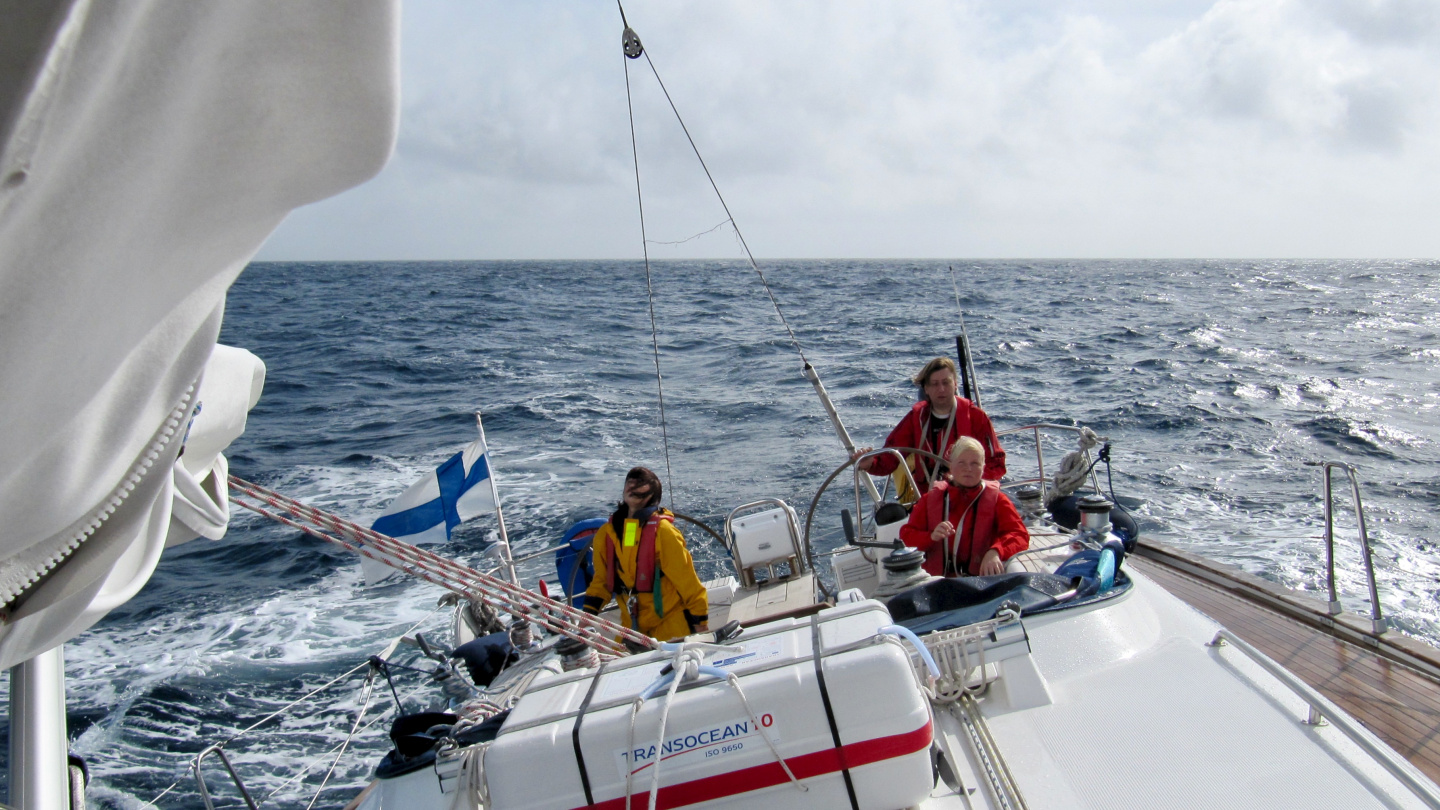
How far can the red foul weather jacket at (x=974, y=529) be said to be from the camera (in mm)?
3438

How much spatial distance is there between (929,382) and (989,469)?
567 mm

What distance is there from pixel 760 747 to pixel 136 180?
166cm

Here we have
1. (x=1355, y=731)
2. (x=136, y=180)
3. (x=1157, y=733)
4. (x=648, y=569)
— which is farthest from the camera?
(x=648, y=569)

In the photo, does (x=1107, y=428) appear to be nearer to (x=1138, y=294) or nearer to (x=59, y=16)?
(x=59, y=16)

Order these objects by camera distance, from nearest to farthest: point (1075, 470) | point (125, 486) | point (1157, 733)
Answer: point (125, 486), point (1157, 733), point (1075, 470)

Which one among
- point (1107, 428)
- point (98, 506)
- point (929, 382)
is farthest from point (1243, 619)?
point (1107, 428)

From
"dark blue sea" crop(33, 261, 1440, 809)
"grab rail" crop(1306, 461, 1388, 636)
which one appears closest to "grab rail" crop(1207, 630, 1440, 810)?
"grab rail" crop(1306, 461, 1388, 636)

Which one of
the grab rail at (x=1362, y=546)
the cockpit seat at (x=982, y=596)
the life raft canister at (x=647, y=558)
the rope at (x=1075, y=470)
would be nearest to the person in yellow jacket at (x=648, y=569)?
the life raft canister at (x=647, y=558)

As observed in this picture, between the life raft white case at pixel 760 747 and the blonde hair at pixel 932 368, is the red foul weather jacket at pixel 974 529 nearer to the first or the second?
the blonde hair at pixel 932 368

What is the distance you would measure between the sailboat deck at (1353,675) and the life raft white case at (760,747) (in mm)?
1994

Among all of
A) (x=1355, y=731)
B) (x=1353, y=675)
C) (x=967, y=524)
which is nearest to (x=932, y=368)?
(x=967, y=524)

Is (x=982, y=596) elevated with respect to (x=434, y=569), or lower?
lower

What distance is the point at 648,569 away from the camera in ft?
11.7

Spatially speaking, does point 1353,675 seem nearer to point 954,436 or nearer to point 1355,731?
point 1355,731
